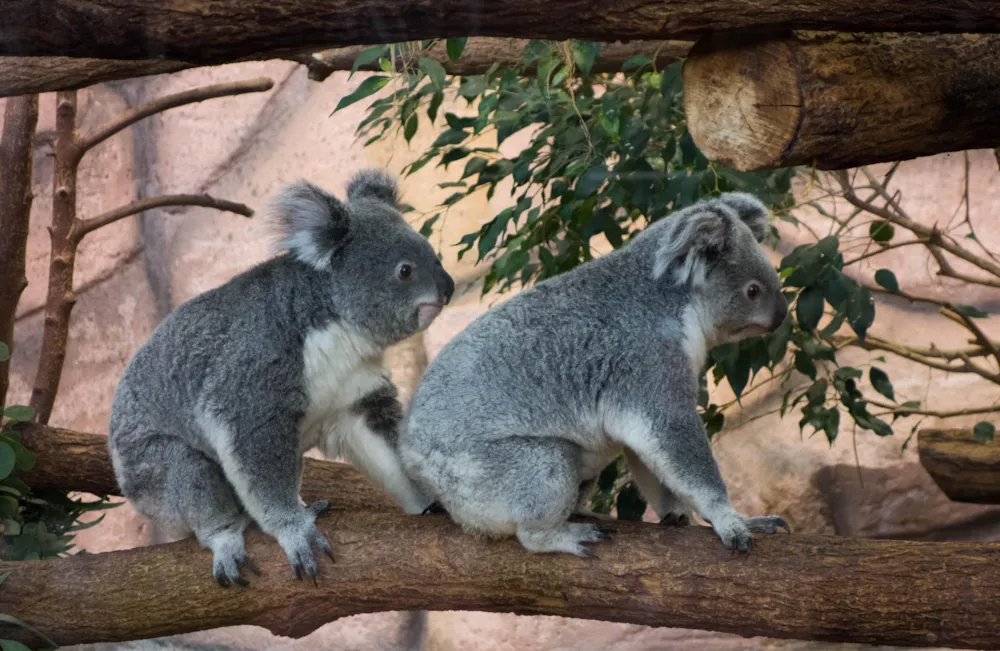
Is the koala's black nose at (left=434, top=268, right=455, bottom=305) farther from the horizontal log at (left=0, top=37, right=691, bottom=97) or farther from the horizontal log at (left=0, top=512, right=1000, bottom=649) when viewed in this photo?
the horizontal log at (left=0, top=37, right=691, bottom=97)

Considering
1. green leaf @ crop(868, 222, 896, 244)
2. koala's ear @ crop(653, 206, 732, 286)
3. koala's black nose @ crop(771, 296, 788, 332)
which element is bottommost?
koala's black nose @ crop(771, 296, 788, 332)

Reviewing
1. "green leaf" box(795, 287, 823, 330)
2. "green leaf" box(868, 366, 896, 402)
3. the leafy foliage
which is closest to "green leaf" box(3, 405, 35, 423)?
the leafy foliage

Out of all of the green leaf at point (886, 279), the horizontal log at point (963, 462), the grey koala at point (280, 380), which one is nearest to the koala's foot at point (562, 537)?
the grey koala at point (280, 380)

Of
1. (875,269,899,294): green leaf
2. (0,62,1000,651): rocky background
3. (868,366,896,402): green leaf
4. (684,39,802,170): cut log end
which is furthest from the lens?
(0,62,1000,651): rocky background

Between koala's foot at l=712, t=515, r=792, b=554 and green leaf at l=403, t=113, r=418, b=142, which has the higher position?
green leaf at l=403, t=113, r=418, b=142

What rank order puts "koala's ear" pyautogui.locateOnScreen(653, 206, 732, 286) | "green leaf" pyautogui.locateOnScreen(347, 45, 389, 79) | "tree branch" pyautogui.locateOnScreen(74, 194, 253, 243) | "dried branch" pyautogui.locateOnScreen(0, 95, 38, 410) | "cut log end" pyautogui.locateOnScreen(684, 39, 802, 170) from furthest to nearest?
"tree branch" pyautogui.locateOnScreen(74, 194, 253, 243)
"dried branch" pyautogui.locateOnScreen(0, 95, 38, 410)
"green leaf" pyautogui.locateOnScreen(347, 45, 389, 79)
"koala's ear" pyautogui.locateOnScreen(653, 206, 732, 286)
"cut log end" pyautogui.locateOnScreen(684, 39, 802, 170)

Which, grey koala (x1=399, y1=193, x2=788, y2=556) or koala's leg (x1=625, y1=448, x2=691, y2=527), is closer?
grey koala (x1=399, y1=193, x2=788, y2=556)

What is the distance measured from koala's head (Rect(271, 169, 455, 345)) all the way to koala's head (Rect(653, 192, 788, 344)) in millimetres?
667

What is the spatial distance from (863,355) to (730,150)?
3.65m

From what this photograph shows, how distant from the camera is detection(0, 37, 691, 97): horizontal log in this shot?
3.41 metres

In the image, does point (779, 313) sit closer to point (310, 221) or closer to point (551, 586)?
point (551, 586)

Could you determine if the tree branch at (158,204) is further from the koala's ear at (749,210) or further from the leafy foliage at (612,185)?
the koala's ear at (749,210)

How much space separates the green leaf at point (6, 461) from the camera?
3.54 meters

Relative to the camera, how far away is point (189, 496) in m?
3.04
